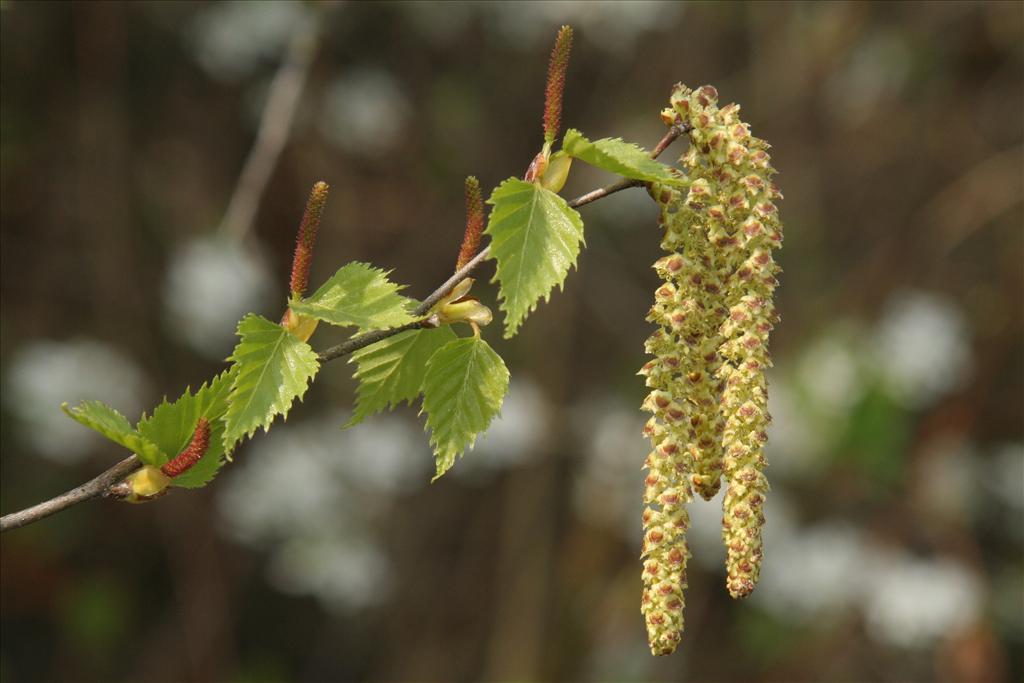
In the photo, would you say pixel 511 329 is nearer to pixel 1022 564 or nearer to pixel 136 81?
pixel 136 81

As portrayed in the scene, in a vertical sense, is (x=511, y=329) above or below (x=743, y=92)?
below

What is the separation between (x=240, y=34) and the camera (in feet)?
11.5

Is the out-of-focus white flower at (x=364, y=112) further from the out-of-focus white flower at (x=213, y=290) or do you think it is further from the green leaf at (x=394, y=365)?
the green leaf at (x=394, y=365)

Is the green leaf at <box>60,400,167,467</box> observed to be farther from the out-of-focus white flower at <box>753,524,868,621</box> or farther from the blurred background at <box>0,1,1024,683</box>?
the out-of-focus white flower at <box>753,524,868,621</box>

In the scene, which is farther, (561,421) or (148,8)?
(561,421)

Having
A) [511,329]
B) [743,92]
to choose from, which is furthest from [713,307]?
[743,92]

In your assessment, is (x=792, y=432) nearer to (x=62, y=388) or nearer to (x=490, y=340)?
(x=490, y=340)

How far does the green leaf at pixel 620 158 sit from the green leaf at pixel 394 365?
24 cm

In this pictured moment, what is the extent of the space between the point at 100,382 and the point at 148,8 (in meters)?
1.21

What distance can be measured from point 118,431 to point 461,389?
0.28 meters

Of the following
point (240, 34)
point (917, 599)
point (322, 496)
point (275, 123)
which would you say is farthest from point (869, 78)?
point (275, 123)

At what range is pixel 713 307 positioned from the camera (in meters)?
0.90

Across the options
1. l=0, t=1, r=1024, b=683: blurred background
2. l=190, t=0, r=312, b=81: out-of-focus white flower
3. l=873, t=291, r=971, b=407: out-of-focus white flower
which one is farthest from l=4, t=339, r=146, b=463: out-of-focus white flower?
l=873, t=291, r=971, b=407: out-of-focus white flower

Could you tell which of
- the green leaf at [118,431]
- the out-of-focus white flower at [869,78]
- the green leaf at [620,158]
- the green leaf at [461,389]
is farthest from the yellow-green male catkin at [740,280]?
the out-of-focus white flower at [869,78]
